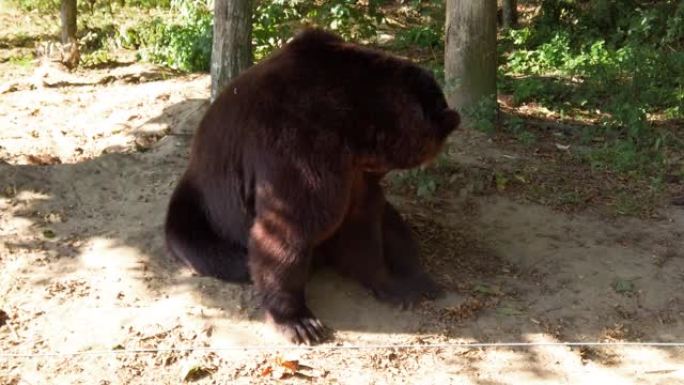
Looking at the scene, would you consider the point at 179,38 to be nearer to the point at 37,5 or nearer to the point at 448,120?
the point at 37,5

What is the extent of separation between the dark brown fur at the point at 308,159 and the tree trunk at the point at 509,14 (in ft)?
29.9

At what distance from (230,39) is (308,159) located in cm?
291

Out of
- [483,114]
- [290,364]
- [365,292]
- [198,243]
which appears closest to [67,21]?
[483,114]

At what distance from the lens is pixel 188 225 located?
5.15 metres

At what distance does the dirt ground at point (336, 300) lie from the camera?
14.2ft

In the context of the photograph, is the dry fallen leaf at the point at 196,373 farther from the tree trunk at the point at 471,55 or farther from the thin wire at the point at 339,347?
the tree trunk at the point at 471,55

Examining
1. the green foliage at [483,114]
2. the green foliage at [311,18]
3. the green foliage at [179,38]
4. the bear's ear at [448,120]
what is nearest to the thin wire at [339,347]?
the bear's ear at [448,120]

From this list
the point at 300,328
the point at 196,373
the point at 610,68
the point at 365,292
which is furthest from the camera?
the point at 610,68

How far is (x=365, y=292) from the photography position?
5035 mm

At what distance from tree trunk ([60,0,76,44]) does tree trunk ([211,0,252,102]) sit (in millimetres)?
5438

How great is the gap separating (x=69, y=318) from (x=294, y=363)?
1396 mm

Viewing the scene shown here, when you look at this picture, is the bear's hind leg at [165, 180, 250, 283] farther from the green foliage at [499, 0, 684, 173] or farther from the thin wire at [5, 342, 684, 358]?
the green foliage at [499, 0, 684, 173]

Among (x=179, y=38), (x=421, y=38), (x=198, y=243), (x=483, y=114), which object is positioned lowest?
(x=198, y=243)

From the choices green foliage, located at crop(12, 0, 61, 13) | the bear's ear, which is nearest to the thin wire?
the bear's ear
